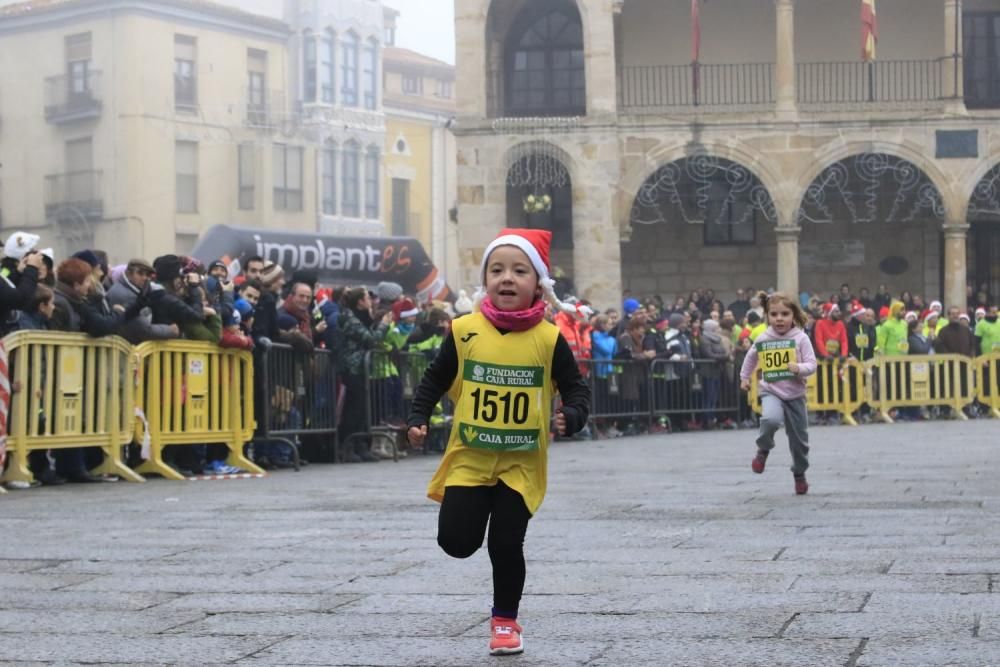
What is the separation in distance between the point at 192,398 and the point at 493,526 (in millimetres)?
8291

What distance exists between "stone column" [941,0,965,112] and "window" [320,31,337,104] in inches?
1292

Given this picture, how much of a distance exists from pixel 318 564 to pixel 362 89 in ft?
195

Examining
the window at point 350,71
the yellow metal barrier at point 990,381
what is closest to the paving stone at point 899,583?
the yellow metal barrier at point 990,381

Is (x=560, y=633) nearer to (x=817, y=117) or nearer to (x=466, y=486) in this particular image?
(x=466, y=486)

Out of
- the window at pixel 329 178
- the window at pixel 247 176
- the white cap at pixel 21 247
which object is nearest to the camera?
the white cap at pixel 21 247

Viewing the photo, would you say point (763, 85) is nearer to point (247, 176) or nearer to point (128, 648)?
point (247, 176)

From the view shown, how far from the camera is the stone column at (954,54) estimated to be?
110ft

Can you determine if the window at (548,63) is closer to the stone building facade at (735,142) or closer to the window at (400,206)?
the stone building facade at (735,142)

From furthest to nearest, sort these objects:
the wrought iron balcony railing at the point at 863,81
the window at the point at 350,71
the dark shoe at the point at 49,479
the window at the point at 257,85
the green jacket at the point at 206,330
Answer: the window at the point at 350,71
the window at the point at 257,85
the wrought iron balcony railing at the point at 863,81
the green jacket at the point at 206,330
the dark shoe at the point at 49,479

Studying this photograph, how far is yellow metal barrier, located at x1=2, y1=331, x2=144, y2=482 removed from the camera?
12.6 m

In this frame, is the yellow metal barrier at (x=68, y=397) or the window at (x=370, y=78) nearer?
the yellow metal barrier at (x=68, y=397)

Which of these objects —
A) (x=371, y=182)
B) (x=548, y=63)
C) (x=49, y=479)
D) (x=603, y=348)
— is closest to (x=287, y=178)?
(x=371, y=182)

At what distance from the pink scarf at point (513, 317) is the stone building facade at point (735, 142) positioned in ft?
88.4

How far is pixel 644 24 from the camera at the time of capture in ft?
119
